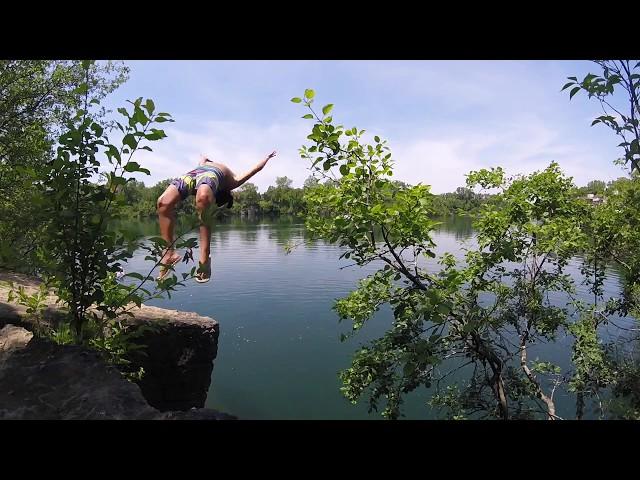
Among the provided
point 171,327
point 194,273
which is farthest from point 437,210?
point 171,327

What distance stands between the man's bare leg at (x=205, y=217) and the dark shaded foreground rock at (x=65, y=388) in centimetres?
76

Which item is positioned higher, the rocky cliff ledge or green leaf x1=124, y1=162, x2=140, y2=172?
green leaf x1=124, y1=162, x2=140, y2=172

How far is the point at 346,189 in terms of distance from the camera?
10.8 feet

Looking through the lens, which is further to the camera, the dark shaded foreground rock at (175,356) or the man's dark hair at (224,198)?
the dark shaded foreground rock at (175,356)

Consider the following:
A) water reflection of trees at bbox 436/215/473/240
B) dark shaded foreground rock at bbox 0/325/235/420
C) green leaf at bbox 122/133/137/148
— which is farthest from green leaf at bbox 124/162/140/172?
water reflection of trees at bbox 436/215/473/240

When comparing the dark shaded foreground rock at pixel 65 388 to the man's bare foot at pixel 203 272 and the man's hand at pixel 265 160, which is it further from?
the man's hand at pixel 265 160

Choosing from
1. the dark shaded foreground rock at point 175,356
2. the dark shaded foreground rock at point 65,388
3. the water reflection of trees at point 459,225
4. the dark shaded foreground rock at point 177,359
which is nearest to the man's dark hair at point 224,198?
the dark shaded foreground rock at point 65,388

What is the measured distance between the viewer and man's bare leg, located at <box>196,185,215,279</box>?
82.7 inches

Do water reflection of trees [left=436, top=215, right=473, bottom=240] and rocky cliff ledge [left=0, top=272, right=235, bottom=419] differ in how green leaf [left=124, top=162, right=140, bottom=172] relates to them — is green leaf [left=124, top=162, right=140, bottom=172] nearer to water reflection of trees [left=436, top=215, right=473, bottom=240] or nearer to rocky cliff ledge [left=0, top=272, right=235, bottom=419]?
rocky cliff ledge [left=0, top=272, right=235, bottom=419]

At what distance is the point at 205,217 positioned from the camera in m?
2.10

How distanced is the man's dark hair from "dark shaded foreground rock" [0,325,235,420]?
1.15m

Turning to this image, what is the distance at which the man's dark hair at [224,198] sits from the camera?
2.49 meters
